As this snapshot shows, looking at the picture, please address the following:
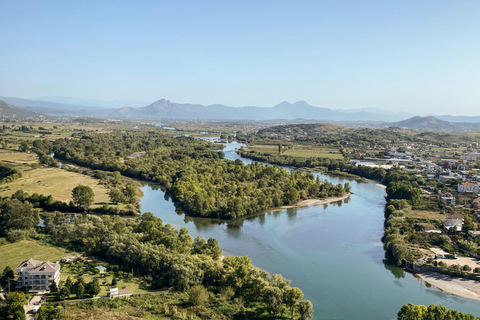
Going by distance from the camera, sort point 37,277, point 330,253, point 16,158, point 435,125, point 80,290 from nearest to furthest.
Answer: point 80,290 → point 37,277 → point 330,253 → point 16,158 → point 435,125

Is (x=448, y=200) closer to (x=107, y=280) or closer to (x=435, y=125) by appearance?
(x=107, y=280)

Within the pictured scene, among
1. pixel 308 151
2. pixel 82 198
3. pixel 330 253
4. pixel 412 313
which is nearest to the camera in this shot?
pixel 412 313

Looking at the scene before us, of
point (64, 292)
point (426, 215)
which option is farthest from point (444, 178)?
point (64, 292)

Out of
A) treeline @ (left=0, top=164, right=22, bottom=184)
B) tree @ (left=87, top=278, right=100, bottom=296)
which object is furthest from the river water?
treeline @ (left=0, top=164, right=22, bottom=184)

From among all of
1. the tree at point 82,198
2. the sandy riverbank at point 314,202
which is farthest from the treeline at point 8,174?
the sandy riverbank at point 314,202

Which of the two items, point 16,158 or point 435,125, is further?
point 435,125

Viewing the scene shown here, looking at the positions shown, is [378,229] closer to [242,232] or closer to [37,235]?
[242,232]
